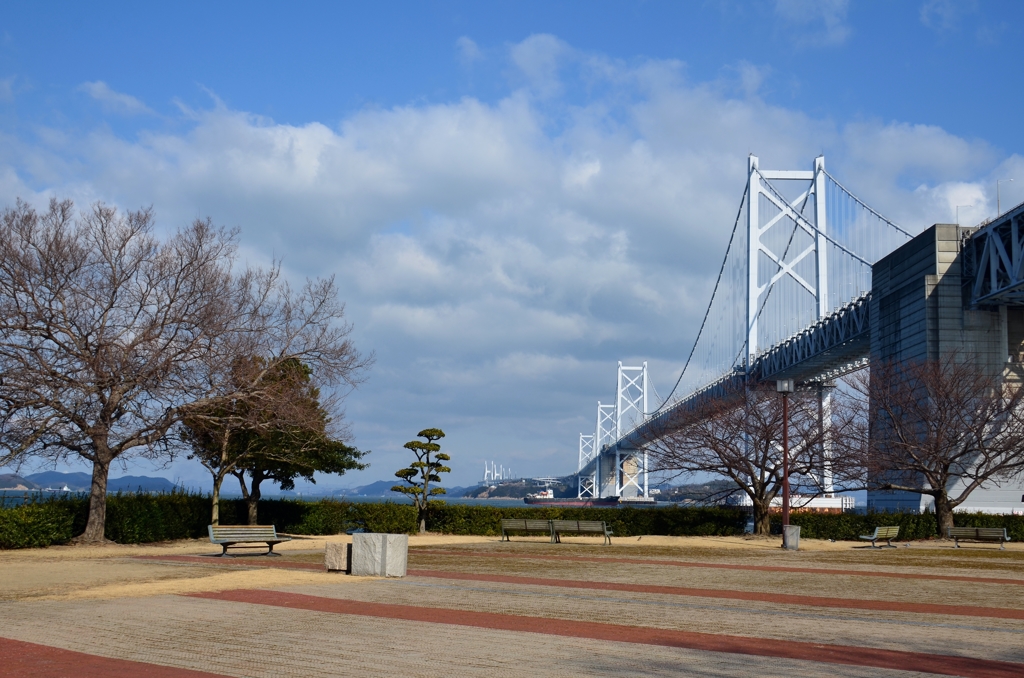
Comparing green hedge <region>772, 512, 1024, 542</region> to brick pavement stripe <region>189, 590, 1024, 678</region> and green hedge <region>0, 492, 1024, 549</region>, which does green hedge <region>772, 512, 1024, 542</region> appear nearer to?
green hedge <region>0, 492, 1024, 549</region>

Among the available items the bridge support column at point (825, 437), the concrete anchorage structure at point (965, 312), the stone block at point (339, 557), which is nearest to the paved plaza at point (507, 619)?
the stone block at point (339, 557)

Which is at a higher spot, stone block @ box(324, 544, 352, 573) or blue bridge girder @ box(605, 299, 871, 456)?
blue bridge girder @ box(605, 299, 871, 456)

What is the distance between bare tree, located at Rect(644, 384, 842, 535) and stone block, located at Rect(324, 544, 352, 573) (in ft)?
56.1

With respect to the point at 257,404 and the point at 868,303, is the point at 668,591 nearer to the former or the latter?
the point at 257,404

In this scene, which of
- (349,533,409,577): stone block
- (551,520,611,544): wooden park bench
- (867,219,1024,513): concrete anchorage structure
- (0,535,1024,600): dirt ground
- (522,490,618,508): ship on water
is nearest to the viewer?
(0,535,1024,600): dirt ground

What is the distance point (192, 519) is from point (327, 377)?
484 centimetres

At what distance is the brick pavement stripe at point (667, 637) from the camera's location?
7293mm

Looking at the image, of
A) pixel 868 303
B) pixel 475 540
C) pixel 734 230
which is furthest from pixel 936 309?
pixel 734 230

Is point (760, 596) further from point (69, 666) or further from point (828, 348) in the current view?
point (828, 348)

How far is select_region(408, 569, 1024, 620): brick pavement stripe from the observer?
10.7 m

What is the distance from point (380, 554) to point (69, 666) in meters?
7.36

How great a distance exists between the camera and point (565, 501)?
12756 cm

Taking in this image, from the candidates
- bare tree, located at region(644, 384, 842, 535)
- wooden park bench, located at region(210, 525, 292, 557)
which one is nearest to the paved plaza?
wooden park bench, located at region(210, 525, 292, 557)

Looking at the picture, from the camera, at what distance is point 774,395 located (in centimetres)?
3478
